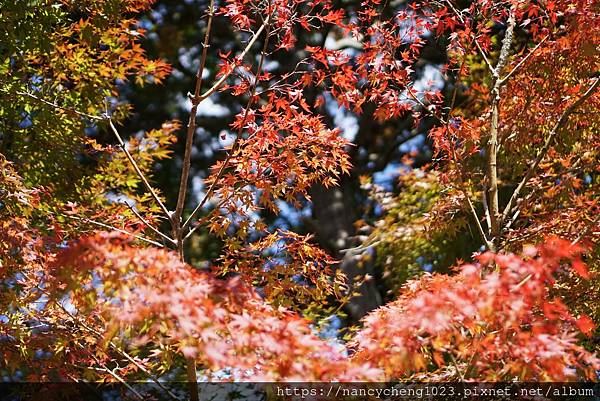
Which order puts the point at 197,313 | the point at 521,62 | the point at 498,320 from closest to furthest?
the point at 197,313
the point at 498,320
the point at 521,62

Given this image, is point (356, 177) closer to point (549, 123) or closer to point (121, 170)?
point (121, 170)

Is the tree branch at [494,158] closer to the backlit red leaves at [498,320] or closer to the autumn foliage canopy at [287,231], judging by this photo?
the autumn foliage canopy at [287,231]

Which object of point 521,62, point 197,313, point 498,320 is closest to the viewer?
point 197,313

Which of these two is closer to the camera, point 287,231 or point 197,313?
point 197,313

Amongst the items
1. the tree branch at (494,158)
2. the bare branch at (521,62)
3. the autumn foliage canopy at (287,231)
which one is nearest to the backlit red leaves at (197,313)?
the autumn foliage canopy at (287,231)

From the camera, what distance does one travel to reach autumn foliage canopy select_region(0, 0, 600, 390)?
2.15 metres

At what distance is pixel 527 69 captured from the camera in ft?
12.5

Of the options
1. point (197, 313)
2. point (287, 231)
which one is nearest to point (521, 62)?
point (287, 231)

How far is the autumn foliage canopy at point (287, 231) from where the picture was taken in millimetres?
2154

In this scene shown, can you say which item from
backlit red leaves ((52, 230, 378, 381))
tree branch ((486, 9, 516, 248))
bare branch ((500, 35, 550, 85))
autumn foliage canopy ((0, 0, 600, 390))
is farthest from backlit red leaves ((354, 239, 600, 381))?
bare branch ((500, 35, 550, 85))

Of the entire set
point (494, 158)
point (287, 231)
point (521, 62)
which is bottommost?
point (287, 231)

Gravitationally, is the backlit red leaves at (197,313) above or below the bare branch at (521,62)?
below

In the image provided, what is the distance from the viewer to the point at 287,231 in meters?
3.54

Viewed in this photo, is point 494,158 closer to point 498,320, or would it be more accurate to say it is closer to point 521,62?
point 521,62
